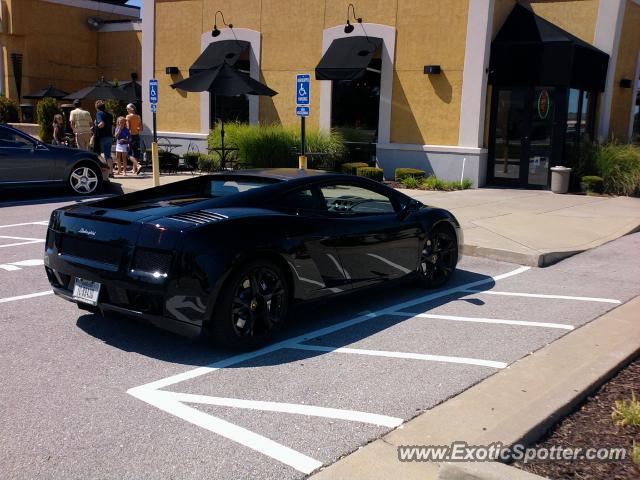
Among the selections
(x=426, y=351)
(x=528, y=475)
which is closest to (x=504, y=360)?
(x=426, y=351)

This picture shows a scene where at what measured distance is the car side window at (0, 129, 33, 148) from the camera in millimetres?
12336

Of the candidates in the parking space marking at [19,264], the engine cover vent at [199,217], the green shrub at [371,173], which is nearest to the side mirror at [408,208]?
the engine cover vent at [199,217]

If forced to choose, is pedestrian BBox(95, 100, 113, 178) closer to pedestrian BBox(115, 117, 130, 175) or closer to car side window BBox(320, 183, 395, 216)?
pedestrian BBox(115, 117, 130, 175)

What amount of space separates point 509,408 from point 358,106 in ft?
52.2

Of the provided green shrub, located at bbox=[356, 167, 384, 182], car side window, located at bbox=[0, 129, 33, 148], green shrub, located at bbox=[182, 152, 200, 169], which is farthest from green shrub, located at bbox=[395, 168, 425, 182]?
car side window, located at bbox=[0, 129, 33, 148]

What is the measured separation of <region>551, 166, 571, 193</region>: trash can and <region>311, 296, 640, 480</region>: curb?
1164 cm

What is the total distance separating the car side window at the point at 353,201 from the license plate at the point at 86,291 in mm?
A: 2130

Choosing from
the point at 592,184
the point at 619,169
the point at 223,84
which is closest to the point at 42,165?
the point at 223,84

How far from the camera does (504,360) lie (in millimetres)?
4871

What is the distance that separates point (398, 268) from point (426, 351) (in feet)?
4.41

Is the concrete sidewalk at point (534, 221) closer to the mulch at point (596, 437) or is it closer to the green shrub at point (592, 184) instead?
the green shrub at point (592, 184)

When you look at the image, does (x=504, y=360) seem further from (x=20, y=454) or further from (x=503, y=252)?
(x=503, y=252)

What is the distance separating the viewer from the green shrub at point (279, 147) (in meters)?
17.6

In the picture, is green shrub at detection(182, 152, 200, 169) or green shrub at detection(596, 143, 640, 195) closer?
green shrub at detection(596, 143, 640, 195)
